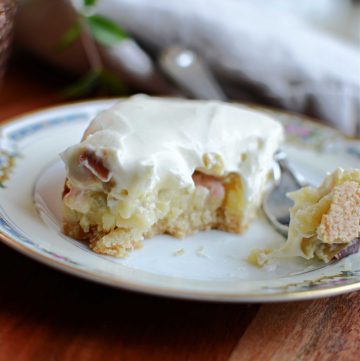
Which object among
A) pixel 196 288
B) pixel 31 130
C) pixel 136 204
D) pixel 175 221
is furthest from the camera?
pixel 31 130

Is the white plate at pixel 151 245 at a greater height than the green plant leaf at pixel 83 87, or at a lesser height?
greater

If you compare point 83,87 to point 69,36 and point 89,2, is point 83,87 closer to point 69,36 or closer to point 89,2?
point 69,36

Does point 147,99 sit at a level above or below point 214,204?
above

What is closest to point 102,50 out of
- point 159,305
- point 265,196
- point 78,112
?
point 78,112

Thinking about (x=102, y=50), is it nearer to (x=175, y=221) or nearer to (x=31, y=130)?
(x=31, y=130)

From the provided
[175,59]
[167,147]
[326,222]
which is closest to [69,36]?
[175,59]

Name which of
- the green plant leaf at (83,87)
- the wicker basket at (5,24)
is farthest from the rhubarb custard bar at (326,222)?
the green plant leaf at (83,87)

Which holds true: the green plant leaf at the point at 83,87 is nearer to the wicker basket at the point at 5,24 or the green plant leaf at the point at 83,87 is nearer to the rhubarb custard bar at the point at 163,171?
the wicker basket at the point at 5,24
